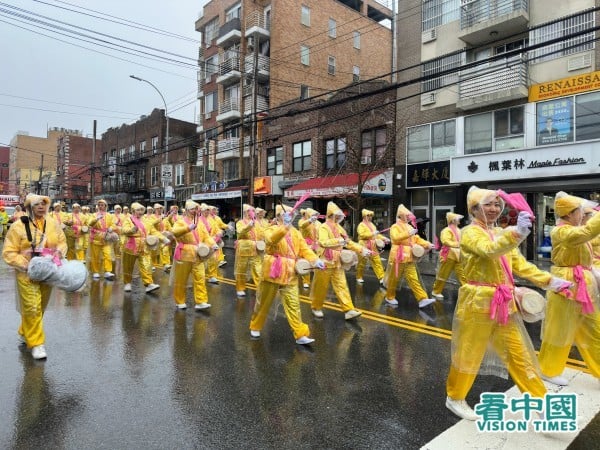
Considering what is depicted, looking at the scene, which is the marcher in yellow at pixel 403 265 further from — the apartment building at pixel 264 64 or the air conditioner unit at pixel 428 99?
the apartment building at pixel 264 64

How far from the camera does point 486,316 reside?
3.50m

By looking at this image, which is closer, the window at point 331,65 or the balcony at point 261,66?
the balcony at point 261,66

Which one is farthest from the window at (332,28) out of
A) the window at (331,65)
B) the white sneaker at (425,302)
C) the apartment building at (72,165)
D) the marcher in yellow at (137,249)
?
the apartment building at (72,165)

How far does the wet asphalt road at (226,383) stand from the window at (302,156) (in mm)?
17220

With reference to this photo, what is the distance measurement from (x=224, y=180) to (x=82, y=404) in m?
27.0

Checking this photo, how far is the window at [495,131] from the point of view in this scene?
15773 mm

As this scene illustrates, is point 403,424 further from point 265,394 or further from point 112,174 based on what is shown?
point 112,174

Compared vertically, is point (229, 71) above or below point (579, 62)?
above

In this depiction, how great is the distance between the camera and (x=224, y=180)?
30344 millimetres

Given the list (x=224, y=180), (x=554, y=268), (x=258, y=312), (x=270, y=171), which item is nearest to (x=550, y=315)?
(x=554, y=268)

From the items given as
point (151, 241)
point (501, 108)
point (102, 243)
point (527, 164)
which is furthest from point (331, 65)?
point (151, 241)

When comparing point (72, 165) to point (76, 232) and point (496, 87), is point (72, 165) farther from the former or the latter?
point (496, 87)

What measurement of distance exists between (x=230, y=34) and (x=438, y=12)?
15.9m

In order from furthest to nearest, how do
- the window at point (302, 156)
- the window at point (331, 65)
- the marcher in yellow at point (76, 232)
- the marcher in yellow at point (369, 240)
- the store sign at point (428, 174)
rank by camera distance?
1. the window at point (331, 65)
2. the window at point (302, 156)
3. the store sign at point (428, 174)
4. the marcher in yellow at point (76, 232)
5. the marcher in yellow at point (369, 240)
